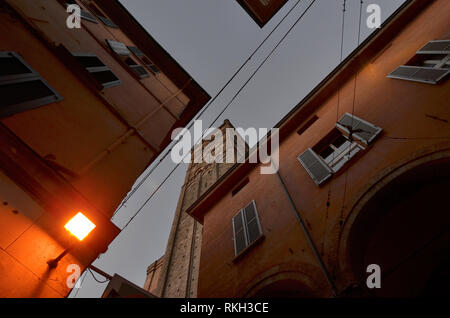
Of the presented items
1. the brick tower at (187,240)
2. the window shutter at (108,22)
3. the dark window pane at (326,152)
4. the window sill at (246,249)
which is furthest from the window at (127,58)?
the brick tower at (187,240)

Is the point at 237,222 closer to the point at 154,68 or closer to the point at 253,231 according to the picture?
the point at 253,231

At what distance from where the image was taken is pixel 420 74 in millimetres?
6488

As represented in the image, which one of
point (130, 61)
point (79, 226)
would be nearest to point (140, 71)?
point (130, 61)

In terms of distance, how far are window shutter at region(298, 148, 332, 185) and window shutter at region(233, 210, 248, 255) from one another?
2386 mm

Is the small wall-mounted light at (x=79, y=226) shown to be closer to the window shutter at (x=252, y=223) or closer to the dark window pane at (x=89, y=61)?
the dark window pane at (x=89, y=61)

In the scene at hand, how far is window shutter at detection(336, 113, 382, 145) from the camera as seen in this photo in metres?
6.55

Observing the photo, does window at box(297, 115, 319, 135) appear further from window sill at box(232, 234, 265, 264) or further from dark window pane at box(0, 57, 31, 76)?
dark window pane at box(0, 57, 31, 76)

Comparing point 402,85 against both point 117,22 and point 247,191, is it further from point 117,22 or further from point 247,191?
point 117,22

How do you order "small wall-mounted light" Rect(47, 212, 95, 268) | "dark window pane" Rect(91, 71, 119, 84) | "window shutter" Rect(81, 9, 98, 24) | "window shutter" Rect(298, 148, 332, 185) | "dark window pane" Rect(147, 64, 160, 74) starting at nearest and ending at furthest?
"small wall-mounted light" Rect(47, 212, 95, 268)
"dark window pane" Rect(91, 71, 119, 84)
"window shutter" Rect(298, 148, 332, 185)
"window shutter" Rect(81, 9, 98, 24)
"dark window pane" Rect(147, 64, 160, 74)

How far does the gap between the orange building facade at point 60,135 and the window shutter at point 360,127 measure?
15.8ft

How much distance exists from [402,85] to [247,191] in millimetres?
5226

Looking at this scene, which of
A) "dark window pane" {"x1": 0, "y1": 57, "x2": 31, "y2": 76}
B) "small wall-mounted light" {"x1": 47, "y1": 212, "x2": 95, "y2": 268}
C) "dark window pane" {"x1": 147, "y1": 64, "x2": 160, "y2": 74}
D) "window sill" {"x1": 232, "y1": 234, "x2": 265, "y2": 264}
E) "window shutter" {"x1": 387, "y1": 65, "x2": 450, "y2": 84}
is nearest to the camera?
"small wall-mounted light" {"x1": 47, "y1": 212, "x2": 95, "y2": 268}

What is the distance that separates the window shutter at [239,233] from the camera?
765 cm

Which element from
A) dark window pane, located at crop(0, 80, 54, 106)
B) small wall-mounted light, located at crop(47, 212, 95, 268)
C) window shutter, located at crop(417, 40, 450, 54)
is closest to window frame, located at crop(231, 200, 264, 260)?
small wall-mounted light, located at crop(47, 212, 95, 268)
